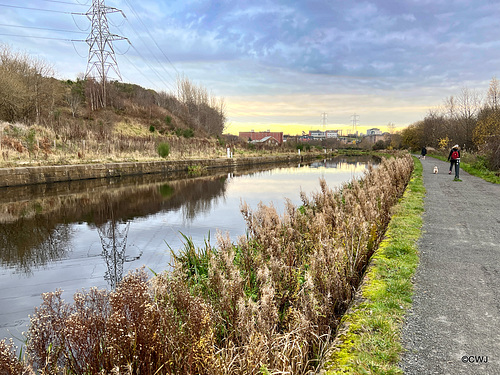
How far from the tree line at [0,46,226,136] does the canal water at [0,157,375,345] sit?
45.7 feet

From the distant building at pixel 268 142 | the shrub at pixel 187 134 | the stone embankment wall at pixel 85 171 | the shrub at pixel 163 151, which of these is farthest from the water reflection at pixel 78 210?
the distant building at pixel 268 142

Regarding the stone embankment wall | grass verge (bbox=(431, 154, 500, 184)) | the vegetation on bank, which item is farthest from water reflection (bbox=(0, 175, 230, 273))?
grass verge (bbox=(431, 154, 500, 184))

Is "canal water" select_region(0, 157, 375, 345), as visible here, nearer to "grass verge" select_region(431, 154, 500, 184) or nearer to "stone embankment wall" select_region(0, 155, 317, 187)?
"stone embankment wall" select_region(0, 155, 317, 187)

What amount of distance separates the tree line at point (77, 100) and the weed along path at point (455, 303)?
27377 mm

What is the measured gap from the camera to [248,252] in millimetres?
4520

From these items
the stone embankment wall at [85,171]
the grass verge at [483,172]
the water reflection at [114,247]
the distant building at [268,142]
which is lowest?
the water reflection at [114,247]

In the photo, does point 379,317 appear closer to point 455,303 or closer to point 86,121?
point 455,303

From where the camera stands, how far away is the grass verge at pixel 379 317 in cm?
236

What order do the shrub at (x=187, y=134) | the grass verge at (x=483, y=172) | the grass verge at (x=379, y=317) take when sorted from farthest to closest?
the shrub at (x=187, y=134)
the grass verge at (x=483, y=172)
the grass verge at (x=379, y=317)

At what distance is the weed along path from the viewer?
2389mm

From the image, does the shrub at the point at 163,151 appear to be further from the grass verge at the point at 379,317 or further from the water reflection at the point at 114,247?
the grass verge at the point at 379,317

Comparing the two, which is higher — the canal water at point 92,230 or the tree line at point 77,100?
the tree line at point 77,100

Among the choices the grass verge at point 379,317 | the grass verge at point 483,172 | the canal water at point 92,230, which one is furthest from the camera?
the grass verge at point 483,172

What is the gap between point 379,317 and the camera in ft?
9.57
